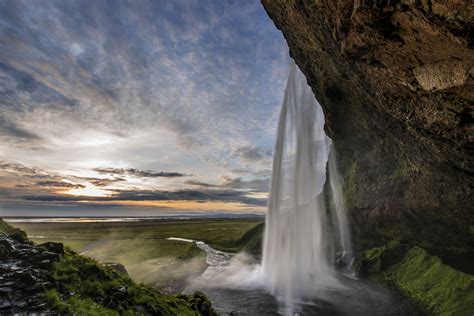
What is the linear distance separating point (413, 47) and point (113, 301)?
18.4 metres

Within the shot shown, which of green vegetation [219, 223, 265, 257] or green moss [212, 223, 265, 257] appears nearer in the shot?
green vegetation [219, 223, 265, 257]

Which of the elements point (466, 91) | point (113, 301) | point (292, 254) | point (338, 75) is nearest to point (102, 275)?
point (113, 301)

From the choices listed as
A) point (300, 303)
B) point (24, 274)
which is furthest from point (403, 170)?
point (24, 274)

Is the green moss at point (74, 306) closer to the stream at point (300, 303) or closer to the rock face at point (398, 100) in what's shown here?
the stream at point (300, 303)

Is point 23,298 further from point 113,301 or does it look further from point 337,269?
point 337,269

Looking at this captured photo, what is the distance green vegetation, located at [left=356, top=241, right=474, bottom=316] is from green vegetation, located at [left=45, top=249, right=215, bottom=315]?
19496 millimetres

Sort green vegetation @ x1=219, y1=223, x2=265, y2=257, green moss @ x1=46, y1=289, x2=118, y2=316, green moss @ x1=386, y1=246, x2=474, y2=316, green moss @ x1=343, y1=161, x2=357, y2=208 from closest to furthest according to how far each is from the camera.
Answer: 1. green moss @ x1=46, y1=289, x2=118, y2=316
2. green moss @ x1=386, y1=246, x2=474, y2=316
3. green moss @ x1=343, y1=161, x2=357, y2=208
4. green vegetation @ x1=219, y1=223, x2=265, y2=257

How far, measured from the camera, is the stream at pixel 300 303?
23281 millimetres

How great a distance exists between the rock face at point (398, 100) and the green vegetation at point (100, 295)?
56.3 ft

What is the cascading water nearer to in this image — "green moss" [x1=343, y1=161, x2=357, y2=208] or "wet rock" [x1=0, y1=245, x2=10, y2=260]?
"green moss" [x1=343, y1=161, x2=357, y2=208]

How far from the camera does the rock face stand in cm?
1270

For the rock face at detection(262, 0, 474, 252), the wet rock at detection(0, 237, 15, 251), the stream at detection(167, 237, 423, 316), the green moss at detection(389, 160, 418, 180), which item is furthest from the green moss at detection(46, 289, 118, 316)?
the green moss at detection(389, 160, 418, 180)

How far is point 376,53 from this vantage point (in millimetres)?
15391

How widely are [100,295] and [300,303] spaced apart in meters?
18.3
